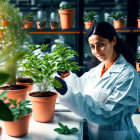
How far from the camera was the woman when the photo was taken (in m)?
1.08

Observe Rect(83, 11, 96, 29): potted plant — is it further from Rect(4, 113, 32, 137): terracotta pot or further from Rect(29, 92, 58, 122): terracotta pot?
Rect(4, 113, 32, 137): terracotta pot

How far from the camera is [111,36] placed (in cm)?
130

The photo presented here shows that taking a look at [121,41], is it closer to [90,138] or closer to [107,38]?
[107,38]

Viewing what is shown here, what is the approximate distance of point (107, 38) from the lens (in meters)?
1.28

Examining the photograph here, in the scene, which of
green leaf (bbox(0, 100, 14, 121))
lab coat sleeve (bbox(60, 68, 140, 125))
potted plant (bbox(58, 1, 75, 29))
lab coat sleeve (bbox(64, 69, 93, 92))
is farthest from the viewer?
potted plant (bbox(58, 1, 75, 29))

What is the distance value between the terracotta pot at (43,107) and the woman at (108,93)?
77 mm

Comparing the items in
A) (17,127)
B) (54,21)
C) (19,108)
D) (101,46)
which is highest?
(54,21)

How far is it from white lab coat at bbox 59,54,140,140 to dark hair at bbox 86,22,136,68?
0.09m

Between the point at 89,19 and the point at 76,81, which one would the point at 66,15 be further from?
the point at 76,81

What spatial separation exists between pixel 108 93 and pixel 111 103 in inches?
4.8

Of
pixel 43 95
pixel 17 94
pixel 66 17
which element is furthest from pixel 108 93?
pixel 66 17

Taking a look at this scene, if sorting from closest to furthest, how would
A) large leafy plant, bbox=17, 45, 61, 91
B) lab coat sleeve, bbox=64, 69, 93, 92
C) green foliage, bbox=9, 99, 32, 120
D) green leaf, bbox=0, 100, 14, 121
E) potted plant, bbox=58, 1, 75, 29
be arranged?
green leaf, bbox=0, 100, 14, 121
green foliage, bbox=9, 99, 32, 120
large leafy plant, bbox=17, 45, 61, 91
lab coat sleeve, bbox=64, 69, 93, 92
potted plant, bbox=58, 1, 75, 29

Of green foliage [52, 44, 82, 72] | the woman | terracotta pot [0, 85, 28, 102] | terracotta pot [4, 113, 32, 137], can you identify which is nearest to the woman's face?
the woman

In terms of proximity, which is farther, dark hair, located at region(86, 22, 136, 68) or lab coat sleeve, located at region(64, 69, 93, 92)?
lab coat sleeve, located at region(64, 69, 93, 92)
